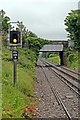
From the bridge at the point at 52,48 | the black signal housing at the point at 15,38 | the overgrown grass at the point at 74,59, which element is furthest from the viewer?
the bridge at the point at 52,48

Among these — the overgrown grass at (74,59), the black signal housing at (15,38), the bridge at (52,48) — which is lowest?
the overgrown grass at (74,59)

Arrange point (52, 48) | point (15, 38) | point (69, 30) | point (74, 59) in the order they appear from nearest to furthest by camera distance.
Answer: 1. point (15, 38)
2. point (69, 30)
3. point (74, 59)
4. point (52, 48)

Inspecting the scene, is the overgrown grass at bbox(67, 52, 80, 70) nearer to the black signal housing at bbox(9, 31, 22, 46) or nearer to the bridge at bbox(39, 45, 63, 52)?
the bridge at bbox(39, 45, 63, 52)

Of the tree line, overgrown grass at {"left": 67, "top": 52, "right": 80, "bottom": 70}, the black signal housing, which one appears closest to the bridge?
the tree line

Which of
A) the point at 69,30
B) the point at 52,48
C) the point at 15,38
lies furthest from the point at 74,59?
the point at 15,38

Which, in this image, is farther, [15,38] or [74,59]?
[74,59]

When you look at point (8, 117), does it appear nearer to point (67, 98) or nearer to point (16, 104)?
point (16, 104)

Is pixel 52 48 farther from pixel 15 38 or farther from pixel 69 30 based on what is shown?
pixel 15 38

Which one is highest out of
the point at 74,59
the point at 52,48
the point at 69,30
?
the point at 69,30

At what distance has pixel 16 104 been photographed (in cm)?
1411

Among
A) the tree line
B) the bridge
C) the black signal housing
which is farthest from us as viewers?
the bridge

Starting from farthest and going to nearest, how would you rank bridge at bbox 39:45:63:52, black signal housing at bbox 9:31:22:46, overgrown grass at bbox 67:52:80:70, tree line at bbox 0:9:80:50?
1. bridge at bbox 39:45:63:52
2. overgrown grass at bbox 67:52:80:70
3. tree line at bbox 0:9:80:50
4. black signal housing at bbox 9:31:22:46

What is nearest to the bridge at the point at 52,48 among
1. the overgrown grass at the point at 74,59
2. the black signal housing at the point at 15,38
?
the overgrown grass at the point at 74,59

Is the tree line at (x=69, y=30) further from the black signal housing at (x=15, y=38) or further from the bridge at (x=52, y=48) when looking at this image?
the black signal housing at (x=15, y=38)
